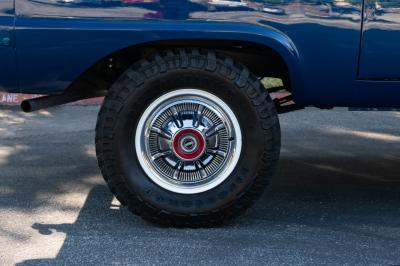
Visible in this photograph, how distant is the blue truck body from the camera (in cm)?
413

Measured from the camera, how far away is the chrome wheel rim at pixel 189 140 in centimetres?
430

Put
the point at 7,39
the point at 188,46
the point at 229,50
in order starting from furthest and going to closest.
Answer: the point at 229,50 < the point at 188,46 < the point at 7,39

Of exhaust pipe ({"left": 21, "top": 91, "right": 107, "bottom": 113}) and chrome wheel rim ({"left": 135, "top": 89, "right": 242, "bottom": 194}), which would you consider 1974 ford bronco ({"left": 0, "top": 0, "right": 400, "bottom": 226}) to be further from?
exhaust pipe ({"left": 21, "top": 91, "right": 107, "bottom": 113})

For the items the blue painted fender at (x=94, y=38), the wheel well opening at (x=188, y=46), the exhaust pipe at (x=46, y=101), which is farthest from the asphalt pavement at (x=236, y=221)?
the blue painted fender at (x=94, y=38)

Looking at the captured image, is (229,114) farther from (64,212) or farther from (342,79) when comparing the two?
(64,212)

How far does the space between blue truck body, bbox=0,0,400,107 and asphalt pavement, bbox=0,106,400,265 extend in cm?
85

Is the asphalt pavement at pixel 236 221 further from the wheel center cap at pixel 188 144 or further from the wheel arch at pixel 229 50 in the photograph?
the wheel arch at pixel 229 50

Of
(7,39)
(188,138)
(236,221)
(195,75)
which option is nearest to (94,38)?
(7,39)

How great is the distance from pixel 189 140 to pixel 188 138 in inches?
0.5

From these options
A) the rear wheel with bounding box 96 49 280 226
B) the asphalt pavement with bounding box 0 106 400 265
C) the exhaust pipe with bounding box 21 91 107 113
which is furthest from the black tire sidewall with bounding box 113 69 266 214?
the exhaust pipe with bounding box 21 91 107 113

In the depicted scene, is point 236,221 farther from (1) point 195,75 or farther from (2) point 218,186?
(1) point 195,75

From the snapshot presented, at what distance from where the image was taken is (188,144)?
4.32 m

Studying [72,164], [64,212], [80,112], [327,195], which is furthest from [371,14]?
[80,112]

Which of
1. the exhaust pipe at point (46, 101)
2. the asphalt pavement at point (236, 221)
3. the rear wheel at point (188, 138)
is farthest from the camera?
the exhaust pipe at point (46, 101)
